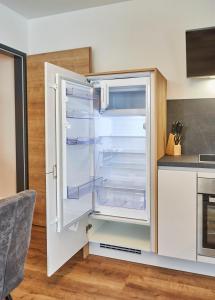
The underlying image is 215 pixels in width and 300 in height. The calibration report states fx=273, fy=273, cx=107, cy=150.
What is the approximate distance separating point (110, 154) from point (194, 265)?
1.22 metres

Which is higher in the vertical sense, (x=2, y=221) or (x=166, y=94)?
(x=166, y=94)

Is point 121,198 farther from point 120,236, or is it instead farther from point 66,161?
point 66,161

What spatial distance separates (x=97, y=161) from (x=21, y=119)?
142 cm

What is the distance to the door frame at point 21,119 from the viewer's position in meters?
3.39

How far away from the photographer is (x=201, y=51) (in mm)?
2422

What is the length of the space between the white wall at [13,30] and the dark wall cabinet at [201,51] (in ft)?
6.57

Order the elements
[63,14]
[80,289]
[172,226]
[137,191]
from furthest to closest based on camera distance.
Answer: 1. [63,14]
2. [137,191]
3. [172,226]
4. [80,289]

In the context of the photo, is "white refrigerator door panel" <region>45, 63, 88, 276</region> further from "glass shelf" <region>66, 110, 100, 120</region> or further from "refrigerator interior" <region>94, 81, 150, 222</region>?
"refrigerator interior" <region>94, 81, 150, 222</region>

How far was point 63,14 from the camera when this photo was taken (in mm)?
3207

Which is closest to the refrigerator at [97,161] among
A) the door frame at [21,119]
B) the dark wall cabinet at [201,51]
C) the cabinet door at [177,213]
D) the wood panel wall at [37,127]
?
the cabinet door at [177,213]

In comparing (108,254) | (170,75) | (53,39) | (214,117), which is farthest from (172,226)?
(53,39)

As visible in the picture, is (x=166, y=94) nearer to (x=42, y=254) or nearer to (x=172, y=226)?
(x=172, y=226)

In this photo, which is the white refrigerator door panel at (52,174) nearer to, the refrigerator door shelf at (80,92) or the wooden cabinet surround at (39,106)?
the refrigerator door shelf at (80,92)

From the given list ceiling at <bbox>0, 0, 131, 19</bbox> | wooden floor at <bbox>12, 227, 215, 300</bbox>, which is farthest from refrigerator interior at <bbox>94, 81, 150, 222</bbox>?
ceiling at <bbox>0, 0, 131, 19</bbox>
